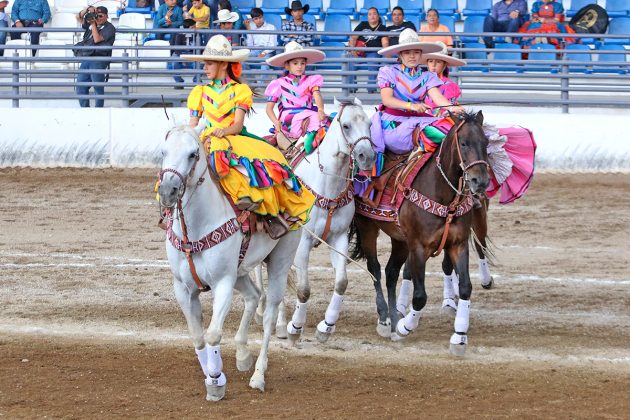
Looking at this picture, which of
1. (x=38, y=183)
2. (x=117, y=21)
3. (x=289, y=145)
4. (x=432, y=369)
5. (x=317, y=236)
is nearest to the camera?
(x=432, y=369)

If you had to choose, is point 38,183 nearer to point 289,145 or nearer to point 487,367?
point 289,145

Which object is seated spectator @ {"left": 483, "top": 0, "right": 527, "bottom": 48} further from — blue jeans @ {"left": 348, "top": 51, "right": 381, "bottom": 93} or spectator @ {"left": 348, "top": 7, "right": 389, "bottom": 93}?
blue jeans @ {"left": 348, "top": 51, "right": 381, "bottom": 93}

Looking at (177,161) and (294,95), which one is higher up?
(294,95)

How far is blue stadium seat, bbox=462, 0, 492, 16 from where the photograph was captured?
22.6 metres

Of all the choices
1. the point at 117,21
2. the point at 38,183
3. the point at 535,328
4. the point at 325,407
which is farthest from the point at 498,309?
the point at 117,21

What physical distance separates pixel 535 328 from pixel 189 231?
381 cm

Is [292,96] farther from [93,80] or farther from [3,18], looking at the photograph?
[3,18]

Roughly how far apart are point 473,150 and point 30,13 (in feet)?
48.9

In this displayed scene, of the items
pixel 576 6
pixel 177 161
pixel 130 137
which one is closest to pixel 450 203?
pixel 177 161

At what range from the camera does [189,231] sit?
6.93m

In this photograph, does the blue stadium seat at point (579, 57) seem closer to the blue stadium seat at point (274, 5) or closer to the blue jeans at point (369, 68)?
the blue jeans at point (369, 68)

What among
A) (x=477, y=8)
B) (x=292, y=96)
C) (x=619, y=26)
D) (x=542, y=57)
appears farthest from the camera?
(x=477, y=8)

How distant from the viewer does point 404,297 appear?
970 centimetres

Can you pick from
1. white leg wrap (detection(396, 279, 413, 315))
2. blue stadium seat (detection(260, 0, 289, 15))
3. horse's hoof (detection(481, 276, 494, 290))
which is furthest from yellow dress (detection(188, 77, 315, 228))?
blue stadium seat (detection(260, 0, 289, 15))
